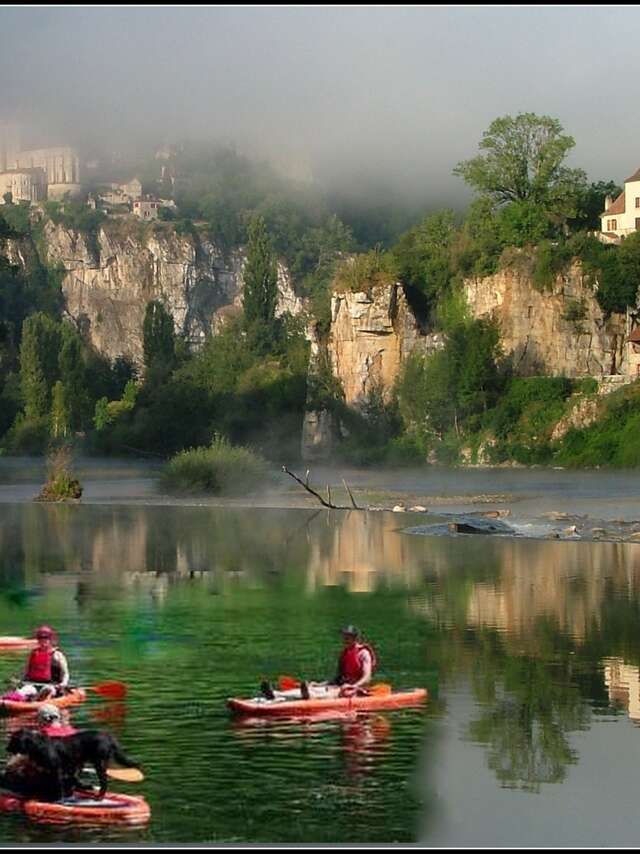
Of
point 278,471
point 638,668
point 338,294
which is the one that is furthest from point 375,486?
point 638,668

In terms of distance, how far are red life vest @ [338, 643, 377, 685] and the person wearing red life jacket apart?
431 cm

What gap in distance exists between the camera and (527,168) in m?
110

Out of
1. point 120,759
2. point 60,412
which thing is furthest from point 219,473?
point 60,412

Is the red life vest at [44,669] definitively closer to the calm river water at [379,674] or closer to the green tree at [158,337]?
the calm river water at [379,674]

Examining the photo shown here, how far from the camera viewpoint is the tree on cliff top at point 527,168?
110 m

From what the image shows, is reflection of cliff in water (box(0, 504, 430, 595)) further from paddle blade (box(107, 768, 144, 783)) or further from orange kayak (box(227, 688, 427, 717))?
paddle blade (box(107, 768, 144, 783))

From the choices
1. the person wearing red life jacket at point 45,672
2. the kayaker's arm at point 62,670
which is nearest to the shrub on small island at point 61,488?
the person wearing red life jacket at point 45,672

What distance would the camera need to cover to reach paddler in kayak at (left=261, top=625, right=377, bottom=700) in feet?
82.9

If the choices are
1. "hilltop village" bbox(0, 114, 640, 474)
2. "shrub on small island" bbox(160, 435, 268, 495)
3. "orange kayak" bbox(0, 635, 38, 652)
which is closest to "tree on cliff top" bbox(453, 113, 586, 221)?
"hilltop village" bbox(0, 114, 640, 474)

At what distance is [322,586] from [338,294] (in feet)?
246

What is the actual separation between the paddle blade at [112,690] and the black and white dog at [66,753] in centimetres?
655

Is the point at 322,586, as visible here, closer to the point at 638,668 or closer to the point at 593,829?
the point at 638,668

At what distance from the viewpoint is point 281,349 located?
5930 inches

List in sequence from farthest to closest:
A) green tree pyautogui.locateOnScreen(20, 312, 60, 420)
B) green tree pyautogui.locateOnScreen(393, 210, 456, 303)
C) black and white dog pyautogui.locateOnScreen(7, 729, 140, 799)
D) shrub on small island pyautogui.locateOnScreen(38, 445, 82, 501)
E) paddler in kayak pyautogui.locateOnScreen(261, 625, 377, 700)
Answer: green tree pyautogui.locateOnScreen(20, 312, 60, 420)
green tree pyautogui.locateOnScreen(393, 210, 456, 303)
shrub on small island pyautogui.locateOnScreen(38, 445, 82, 501)
paddler in kayak pyautogui.locateOnScreen(261, 625, 377, 700)
black and white dog pyautogui.locateOnScreen(7, 729, 140, 799)
